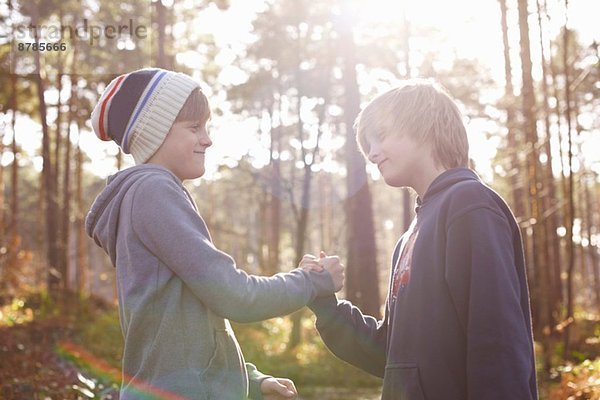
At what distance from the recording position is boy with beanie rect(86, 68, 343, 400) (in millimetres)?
2588

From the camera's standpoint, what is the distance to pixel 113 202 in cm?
279

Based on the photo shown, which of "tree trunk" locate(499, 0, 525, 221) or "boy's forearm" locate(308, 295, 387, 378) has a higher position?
"tree trunk" locate(499, 0, 525, 221)

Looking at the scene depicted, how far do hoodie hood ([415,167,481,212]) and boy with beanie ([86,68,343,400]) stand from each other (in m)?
0.61

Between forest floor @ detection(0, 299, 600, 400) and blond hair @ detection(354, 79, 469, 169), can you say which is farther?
forest floor @ detection(0, 299, 600, 400)

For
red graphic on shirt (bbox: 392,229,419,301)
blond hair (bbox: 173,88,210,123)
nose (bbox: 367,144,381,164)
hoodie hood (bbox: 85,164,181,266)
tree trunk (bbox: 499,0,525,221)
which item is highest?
tree trunk (bbox: 499,0,525,221)

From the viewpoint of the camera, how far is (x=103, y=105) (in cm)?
295

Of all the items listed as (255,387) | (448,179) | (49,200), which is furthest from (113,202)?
(49,200)

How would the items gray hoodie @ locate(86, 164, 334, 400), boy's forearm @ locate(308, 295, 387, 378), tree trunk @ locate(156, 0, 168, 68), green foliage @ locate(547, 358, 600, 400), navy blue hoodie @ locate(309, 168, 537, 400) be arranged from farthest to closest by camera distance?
1. tree trunk @ locate(156, 0, 168, 68)
2. green foliage @ locate(547, 358, 600, 400)
3. boy's forearm @ locate(308, 295, 387, 378)
4. gray hoodie @ locate(86, 164, 334, 400)
5. navy blue hoodie @ locate(309, 168, 537, 400)

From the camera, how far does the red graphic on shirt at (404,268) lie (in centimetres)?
287

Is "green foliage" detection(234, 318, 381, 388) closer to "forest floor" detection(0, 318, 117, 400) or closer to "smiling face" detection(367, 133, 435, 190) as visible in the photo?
"forest floor" detection(0, 318, 117, 400)

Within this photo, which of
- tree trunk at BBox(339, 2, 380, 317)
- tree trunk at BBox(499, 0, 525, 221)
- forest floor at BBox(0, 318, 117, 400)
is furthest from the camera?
tree trunk at BBox(499, 0, 525, 221)

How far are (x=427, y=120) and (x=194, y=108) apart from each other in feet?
2.99

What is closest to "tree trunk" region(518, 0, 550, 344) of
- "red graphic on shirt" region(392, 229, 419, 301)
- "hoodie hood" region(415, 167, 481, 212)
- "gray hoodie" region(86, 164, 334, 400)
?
"red graphic on shirt" region(392, 229, 419, 301)

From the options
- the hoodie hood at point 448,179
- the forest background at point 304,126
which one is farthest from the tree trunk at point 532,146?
the hoodie hood at point 448,179
